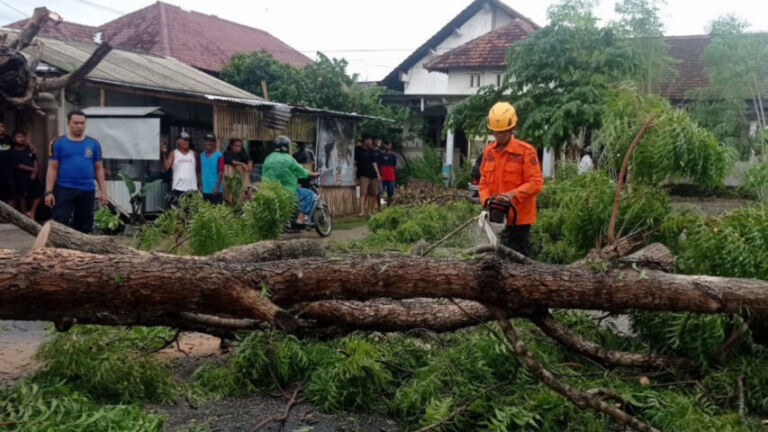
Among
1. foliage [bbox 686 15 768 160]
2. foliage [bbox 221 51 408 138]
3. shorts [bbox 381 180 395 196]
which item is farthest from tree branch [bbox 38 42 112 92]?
foliage [bbox 686 15 768 160]

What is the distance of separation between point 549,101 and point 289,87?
8681 mm

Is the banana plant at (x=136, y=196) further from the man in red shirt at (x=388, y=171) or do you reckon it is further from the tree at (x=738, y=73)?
the tree at (x=738, y=73)

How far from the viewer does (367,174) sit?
50.3 feet

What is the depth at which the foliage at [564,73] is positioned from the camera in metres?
12.9

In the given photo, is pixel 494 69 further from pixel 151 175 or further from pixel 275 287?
pixel 275 287

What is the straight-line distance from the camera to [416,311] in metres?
4.37

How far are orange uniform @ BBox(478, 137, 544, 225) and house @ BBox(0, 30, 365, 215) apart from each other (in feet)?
23.9

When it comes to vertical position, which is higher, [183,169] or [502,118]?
[502,118]

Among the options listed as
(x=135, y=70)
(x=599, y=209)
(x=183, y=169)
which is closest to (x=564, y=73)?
(x=183, y=169)

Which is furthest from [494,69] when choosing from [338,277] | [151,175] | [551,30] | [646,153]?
[338,277]

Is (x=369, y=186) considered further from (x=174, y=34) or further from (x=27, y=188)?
(x=174, y=34)

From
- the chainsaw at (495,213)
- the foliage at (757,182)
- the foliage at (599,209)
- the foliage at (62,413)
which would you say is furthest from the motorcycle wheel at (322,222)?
the foliage at (62,413)

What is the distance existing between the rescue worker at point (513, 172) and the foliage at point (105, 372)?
2989 millimetres

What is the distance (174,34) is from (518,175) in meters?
24.9
